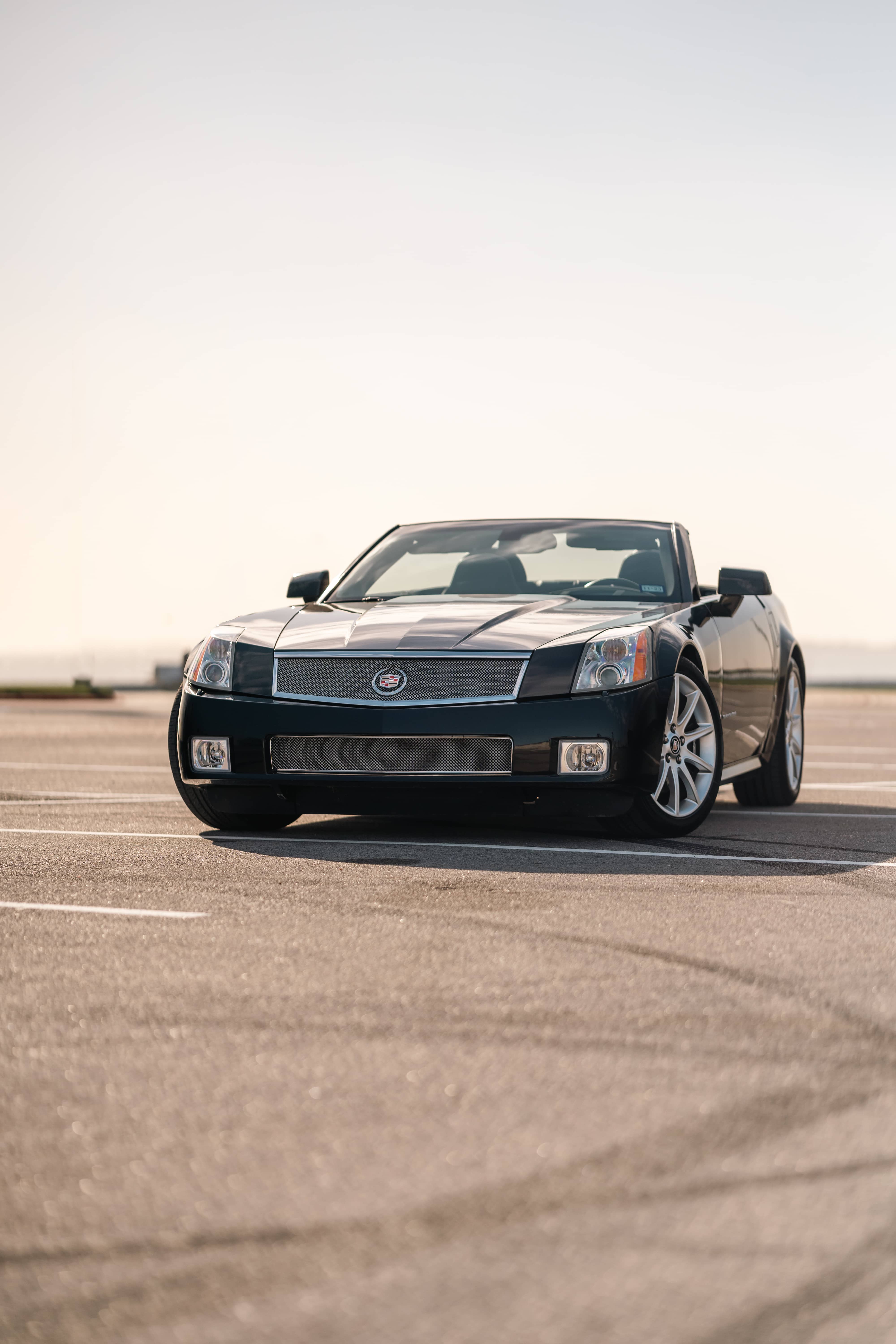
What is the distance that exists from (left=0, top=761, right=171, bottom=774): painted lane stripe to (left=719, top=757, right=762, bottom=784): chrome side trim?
4.48m

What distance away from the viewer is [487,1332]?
6.56ft

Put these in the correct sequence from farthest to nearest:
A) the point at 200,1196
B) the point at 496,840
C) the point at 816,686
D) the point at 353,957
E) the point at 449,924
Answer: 1. the point at 816,686
2. the point at 496,840
3. the point at 449,924
4. the point at 353,957
5. the point at 200,1196

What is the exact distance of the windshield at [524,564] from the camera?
27.3 ft

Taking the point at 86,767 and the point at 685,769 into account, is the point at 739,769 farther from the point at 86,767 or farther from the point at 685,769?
the point at 86,767

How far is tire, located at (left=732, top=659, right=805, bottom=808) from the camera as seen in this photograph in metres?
9.58

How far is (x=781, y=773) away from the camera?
960 cm

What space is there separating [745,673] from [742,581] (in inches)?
28.7

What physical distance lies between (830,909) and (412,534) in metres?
4.58

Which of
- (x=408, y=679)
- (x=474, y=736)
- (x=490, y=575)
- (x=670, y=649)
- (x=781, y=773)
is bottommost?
(x=781, y=773)

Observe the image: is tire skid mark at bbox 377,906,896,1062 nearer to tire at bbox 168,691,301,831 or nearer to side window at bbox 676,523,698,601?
tire at bbox 168,691,301,831

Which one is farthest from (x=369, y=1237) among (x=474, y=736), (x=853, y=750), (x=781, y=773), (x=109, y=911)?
(x=853, y=750)

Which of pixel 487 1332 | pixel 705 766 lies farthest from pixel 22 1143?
pixel 705 766

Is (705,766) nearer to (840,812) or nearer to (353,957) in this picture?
(840,812)

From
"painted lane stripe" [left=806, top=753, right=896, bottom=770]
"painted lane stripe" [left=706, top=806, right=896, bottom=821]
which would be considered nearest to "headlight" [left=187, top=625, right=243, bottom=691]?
"painted lane stripe" [left=706, top=806, right=896, bottom=821]
